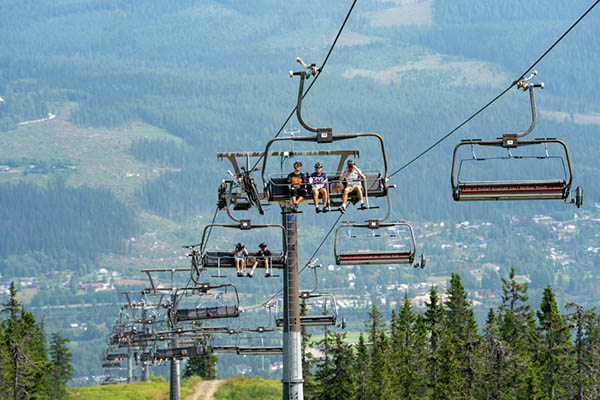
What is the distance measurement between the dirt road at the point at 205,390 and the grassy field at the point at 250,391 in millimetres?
644

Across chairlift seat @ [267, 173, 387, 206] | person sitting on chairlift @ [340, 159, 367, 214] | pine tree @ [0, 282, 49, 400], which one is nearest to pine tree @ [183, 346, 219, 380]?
pine tree @ [0, 282, 49, 400]

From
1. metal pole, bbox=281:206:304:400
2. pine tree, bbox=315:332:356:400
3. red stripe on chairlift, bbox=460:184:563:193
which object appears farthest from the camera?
pine tree, bbox=315:332:356:400

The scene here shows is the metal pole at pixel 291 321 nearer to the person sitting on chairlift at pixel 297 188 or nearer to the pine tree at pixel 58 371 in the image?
the person sitting on chairlift at pixel 297 188

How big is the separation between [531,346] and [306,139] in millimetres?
70466

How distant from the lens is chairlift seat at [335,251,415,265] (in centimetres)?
3238

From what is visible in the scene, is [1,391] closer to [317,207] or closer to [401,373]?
[401,373]

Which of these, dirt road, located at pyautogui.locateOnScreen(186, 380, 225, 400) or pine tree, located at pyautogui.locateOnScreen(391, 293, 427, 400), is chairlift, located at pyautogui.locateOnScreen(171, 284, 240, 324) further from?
dirt road, located at pyautogui.locateOnScreen(186, 380, 225, 400)

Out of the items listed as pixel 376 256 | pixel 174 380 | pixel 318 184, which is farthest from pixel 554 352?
pixel 318 184

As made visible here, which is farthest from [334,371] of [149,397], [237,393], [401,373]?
[149,397]

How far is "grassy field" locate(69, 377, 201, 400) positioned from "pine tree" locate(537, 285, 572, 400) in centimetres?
3196

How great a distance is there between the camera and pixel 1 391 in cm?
8281

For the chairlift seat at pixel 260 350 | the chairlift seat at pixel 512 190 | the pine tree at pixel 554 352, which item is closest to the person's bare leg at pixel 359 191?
the chairlift seat at pixel 512 190

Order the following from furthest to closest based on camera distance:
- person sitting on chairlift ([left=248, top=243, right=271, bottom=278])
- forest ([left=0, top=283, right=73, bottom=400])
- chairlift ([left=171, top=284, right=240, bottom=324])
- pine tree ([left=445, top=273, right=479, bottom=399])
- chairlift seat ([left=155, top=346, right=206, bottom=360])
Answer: forest ([left=0, top=283, right=73, bottom=400]), pine tree ([left=445, top=273, right=479, bottom=399]), chairlift seat ([left=155, top=346, right=206, bottom=360]), chairlift ([left=171, top=284, right=240, bottom=324]), person sitting on chairlift ([left=248, top=243, right=271, bottom=278])

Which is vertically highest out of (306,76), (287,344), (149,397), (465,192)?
(306,76)
